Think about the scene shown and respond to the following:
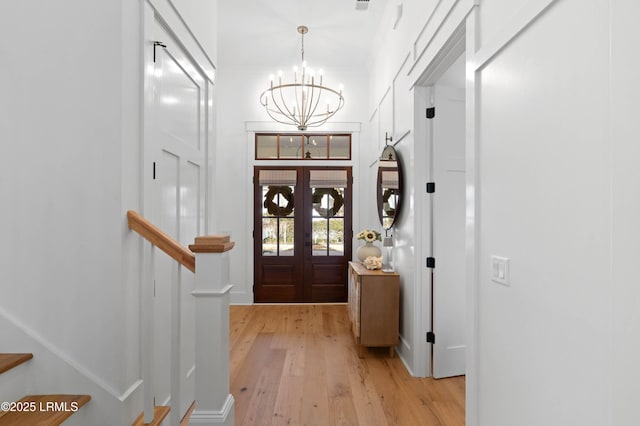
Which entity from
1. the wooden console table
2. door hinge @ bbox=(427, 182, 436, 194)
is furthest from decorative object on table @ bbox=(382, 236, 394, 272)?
door hinge @ bbox=(427, 182, 436, 194)

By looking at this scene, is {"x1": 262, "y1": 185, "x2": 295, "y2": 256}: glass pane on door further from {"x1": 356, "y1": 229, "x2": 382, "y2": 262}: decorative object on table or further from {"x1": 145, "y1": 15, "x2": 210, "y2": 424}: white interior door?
{"x1": 145, "y1": 15, "x2": 210, "y2": 424}: white interior door

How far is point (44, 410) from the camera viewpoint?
1.40 meters

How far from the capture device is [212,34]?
9.55ft

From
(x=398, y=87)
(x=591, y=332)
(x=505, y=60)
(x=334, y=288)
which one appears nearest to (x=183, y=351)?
(x=591, y=332)

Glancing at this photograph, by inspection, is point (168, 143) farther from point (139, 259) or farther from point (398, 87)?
point (398, 87)

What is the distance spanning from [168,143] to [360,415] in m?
2.10

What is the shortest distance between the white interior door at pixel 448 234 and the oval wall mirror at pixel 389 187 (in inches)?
20.5

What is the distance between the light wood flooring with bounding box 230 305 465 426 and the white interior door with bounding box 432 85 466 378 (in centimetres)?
26

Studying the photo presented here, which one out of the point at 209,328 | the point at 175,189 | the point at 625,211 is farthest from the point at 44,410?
the point at 625,211

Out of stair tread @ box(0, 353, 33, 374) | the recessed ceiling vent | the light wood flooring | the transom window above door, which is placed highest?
the recessed ceiling vent

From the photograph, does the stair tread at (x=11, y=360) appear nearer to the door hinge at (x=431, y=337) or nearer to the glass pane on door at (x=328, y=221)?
the door hinge at (x=431, y=337)

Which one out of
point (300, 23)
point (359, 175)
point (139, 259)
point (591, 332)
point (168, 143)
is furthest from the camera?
point (359, 175)

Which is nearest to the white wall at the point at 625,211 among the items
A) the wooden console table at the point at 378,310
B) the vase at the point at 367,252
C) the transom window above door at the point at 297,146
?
the wooden console table at the point at 378,310

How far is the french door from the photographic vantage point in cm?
524
